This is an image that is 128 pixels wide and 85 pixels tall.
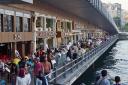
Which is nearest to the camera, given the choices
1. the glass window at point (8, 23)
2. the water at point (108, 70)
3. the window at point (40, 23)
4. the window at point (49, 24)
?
the glass window at point (8, 23)

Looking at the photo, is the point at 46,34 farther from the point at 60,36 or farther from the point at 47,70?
the point at 47,70

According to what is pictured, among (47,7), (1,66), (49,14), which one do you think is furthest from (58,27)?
(1,66)

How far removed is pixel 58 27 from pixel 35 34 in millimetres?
13397

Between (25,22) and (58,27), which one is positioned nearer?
(25,22)

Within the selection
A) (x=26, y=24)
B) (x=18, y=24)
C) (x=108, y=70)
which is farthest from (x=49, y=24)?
Answer: (x=18, y=24)

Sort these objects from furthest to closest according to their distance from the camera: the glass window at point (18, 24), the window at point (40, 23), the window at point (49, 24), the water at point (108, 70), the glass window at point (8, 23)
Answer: the window at point (49, 24) < the window at point (40, 23) < the glass window at point (18, 24) < the water at point (108, 70) < the glass window at point (8, 23)

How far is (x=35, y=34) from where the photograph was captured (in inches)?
1444

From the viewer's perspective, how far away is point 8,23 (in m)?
30.1

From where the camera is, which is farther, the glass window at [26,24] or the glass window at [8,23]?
the glass window at [26,24]

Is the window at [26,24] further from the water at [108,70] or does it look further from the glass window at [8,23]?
the water at [108,70]

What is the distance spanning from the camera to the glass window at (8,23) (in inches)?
1158

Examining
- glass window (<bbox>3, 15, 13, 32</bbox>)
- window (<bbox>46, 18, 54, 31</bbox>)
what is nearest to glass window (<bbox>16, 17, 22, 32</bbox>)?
glass window (<bbox>3, 15, 13, 32</bbox>)

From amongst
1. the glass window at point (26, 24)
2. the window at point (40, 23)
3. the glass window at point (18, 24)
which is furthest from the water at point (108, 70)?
the window at point (40, 23)

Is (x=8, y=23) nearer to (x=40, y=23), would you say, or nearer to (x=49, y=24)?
(x=40, y=23)
